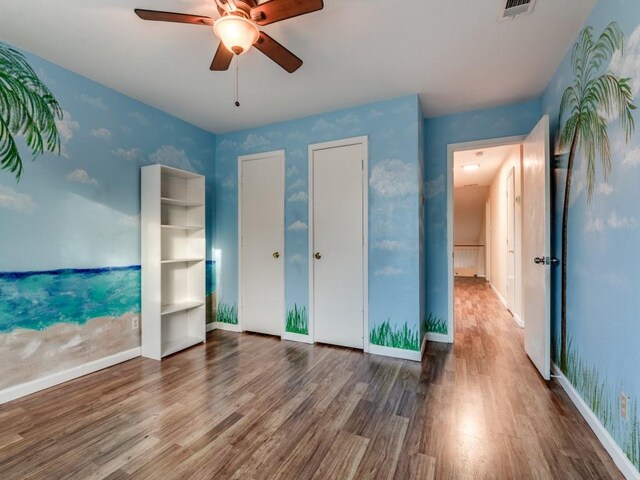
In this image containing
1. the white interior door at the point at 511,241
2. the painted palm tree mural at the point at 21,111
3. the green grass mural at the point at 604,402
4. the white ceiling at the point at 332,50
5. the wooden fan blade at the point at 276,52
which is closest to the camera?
the green grass mural at the point at 604,402

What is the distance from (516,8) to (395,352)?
9.10 ft

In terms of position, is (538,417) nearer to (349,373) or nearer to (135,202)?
(349,373)

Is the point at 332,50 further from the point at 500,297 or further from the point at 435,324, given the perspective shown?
the point at 500,297

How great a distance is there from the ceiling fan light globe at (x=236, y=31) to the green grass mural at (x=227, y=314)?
2939mm

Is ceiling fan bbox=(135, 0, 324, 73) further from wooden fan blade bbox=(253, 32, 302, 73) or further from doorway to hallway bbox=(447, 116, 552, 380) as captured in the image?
doorway to hallway bbox=(447, 116, 552, 380)

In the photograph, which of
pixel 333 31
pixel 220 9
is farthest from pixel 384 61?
pixel 220 9

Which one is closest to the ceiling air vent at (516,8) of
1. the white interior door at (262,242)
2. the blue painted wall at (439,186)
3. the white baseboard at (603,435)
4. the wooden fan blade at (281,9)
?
the wooden fan blade at (281,9)

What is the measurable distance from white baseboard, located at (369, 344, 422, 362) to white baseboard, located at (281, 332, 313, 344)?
0.72 m

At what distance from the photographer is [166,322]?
10.5ft

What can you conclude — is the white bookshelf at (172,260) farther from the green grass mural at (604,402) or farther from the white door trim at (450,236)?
the green grass mural at (604,402)

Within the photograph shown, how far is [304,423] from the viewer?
5.98ft

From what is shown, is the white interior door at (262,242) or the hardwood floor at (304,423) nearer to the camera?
the hardwood floor at (304,423)

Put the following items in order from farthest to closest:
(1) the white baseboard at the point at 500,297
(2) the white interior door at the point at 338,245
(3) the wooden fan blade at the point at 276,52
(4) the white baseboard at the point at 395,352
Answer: (1) the white baseboard at the point at 500,297 < (2) the white interior door at the point at 338,245 < (4) the white baseboard at the point at 395,352 < (3) the wooden fan blade at the point at 276,52

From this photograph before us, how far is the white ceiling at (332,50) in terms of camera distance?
180 cm
